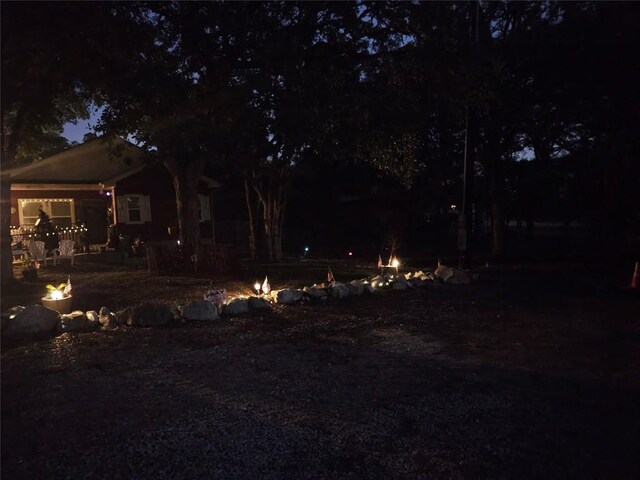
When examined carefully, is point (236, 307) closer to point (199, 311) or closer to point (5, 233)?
point (199, 311)

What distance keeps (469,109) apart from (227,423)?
38.1ft

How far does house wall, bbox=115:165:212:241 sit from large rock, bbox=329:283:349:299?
13512 millimetres

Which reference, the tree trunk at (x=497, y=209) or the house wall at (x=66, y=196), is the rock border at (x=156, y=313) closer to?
the tree trunk at (x=497, y=209)

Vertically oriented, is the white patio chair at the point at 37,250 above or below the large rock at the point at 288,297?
above

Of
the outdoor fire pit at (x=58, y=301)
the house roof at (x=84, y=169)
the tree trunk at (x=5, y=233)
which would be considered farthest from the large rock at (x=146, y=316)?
the house roof at (x=84, y=169)

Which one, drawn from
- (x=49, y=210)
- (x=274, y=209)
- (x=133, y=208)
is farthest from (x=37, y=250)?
(x=49, y=210)

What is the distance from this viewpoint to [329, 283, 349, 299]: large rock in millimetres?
9953

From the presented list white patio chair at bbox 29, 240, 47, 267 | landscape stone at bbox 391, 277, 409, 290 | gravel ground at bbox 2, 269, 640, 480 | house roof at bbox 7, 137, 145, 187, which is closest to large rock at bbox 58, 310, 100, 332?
gravel ground at bbox 2, 269, 640, 480

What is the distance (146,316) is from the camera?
7.76 meters

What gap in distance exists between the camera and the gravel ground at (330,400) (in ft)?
11.8

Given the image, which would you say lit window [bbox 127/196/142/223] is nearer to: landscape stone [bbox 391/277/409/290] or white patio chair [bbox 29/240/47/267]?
white patio chair [bbox 29/240/47/267]

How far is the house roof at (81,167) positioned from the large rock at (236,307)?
40.7 ft

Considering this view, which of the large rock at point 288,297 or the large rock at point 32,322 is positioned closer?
the large rock at point 32,322

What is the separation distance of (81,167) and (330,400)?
67.6 feet
